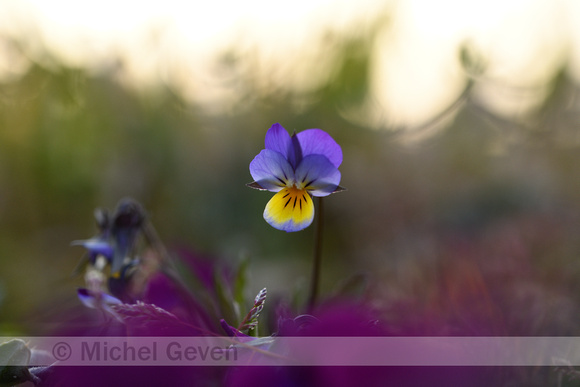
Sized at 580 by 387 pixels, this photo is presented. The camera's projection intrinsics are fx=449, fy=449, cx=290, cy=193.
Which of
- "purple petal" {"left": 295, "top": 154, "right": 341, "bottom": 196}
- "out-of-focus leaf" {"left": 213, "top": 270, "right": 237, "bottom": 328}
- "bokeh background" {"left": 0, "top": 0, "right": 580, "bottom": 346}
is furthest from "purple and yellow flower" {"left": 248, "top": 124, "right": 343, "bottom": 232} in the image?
"bokeh background" {"left": 0, "top": 0, "right": 580, "bottom": 346}

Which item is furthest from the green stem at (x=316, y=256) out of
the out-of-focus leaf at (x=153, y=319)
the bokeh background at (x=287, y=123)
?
the bokeh background at (x=287, y=123)

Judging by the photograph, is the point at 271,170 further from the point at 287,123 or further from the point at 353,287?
the point at 287,123

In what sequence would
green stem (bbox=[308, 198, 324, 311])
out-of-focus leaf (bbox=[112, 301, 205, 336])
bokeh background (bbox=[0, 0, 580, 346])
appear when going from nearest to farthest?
out-of-focus leaf (bbox=[112, 301, 205, 336]) < green stem (bbox=[308, 198, 324, 311]) < bokeh background (bbox=[0, 0, 580, 346])

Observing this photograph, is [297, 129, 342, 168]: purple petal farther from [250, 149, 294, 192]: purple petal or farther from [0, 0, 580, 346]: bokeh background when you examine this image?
[0, 0, 580, 346]: bokeh background

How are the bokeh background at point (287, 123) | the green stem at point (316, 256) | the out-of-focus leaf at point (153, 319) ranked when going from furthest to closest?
1. the bokeh background at point (287, 123)
2. the green stem at point (316, 256)
3. the out-of-focus leaf at point (153, 319)

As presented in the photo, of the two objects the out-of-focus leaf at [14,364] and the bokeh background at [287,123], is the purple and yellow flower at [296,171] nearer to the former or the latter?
the out-of-focus leaf at [14,364]

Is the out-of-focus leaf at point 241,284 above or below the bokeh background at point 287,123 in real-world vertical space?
below

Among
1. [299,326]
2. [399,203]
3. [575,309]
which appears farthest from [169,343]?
[399,203]
